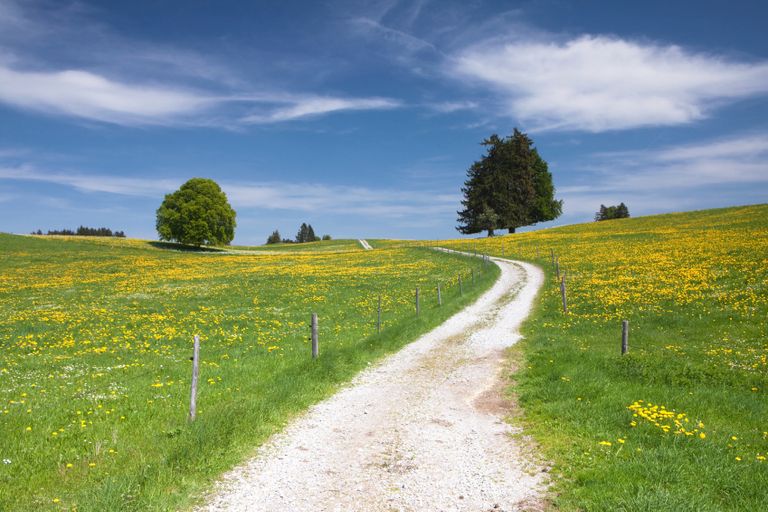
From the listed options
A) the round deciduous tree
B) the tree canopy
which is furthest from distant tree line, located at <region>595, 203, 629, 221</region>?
the round deciduous tree

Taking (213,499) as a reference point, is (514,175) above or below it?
above

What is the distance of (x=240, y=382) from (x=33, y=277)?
4947 cm

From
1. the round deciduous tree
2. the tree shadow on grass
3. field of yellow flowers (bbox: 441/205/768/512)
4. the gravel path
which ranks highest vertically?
the round deciduous tree

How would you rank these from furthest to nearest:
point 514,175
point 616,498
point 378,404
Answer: point 514,175 → point 378,404 → point 616,498

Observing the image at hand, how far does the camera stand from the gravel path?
25.1 feet

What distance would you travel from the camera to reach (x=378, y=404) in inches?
497

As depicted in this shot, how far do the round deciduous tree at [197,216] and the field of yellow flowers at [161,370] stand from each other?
50.1 metres

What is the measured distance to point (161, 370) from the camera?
1520 centimetres

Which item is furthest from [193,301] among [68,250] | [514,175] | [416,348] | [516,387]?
[514,175]

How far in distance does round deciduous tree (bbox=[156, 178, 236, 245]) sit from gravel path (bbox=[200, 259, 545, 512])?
85.0 metres

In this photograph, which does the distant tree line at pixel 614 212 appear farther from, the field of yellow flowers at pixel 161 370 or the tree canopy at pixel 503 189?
the field of yellow flowers at pixel 161 370

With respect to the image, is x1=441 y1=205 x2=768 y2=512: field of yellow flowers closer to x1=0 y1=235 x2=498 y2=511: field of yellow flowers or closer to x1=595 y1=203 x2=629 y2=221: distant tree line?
x1=0 y1=235 x2=498 y2=511: field of yellow flowers

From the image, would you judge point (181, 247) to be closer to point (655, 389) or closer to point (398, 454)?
point (398, 454)

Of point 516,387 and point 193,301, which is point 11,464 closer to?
point 516,387
